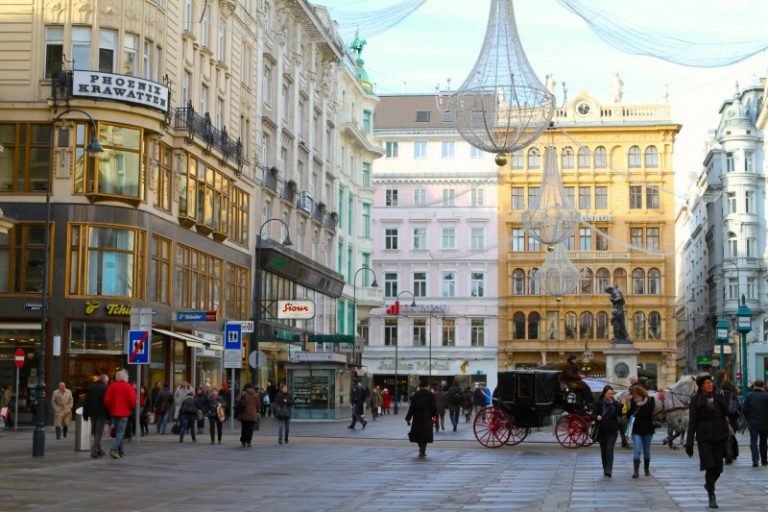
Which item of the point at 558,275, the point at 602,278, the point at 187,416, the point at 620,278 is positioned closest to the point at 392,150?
the point at 602,278

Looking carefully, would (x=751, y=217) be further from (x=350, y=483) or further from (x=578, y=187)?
(x=350, y=483)

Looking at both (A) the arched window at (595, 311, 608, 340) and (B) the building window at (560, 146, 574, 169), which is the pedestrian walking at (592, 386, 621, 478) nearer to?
(A) the arched window at (595, 311, 608, 340)

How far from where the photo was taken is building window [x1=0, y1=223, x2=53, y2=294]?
40.7m

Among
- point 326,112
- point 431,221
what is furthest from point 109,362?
point 431,221

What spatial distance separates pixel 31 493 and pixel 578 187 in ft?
276

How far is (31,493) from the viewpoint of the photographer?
59.9ft

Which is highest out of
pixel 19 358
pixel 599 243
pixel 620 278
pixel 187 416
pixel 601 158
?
pixel 601 158

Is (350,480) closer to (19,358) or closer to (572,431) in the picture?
(572,431)

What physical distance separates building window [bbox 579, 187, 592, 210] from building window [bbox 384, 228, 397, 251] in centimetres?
1554

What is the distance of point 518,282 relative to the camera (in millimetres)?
99000

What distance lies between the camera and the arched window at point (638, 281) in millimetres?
97125

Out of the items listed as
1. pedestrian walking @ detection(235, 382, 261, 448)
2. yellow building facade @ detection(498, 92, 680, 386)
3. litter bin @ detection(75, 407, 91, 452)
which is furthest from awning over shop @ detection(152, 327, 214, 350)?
yellow building facade @ detection(498, 92, 680, 386)

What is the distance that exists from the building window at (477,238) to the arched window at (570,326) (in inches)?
362

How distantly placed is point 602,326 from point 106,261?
2448 inches
